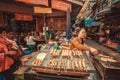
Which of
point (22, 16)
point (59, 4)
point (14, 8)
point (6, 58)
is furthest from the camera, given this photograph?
point (22, 16)

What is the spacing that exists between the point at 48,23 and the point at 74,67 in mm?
10959

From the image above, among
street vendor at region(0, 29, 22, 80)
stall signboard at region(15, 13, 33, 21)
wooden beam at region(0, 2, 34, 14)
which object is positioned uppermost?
wooden beam at region(0, 2, 34, 14)

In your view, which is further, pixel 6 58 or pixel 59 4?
pixel 59 4

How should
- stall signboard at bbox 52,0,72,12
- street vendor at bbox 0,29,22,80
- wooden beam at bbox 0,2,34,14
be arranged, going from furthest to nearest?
wooden beam at bbox 0,2,34,14, stall signboard at bbox 52,0,72,12, street vendor at bbox 0,29,22,80

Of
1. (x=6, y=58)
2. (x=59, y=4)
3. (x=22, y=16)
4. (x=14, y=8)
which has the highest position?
(x=14, y=8)

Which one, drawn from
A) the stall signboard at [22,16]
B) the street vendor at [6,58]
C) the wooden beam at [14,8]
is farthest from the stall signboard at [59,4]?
the stall signboard at [22,16]

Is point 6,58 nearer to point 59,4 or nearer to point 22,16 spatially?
point 59,4

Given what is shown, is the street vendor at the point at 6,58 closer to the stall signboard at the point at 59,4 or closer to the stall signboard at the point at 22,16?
the stall signboard at the point at 59,4

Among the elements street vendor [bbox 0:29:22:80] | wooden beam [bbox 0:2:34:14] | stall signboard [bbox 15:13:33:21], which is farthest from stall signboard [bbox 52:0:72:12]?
stall signboard [bbox 15:13:33:21]

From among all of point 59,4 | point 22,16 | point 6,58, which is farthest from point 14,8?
point 6,58

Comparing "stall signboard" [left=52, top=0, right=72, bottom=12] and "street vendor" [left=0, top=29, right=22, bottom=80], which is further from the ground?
"stall signboard" [left=52, top=0, right=72, bottom=12]

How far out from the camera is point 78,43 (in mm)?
3342

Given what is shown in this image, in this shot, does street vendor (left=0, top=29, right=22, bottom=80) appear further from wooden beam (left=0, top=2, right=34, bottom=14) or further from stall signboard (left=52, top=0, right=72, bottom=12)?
wooden beam (left=0, top=2, right=34, bottom=14)

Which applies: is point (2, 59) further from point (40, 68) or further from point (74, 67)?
point (74, 67)
